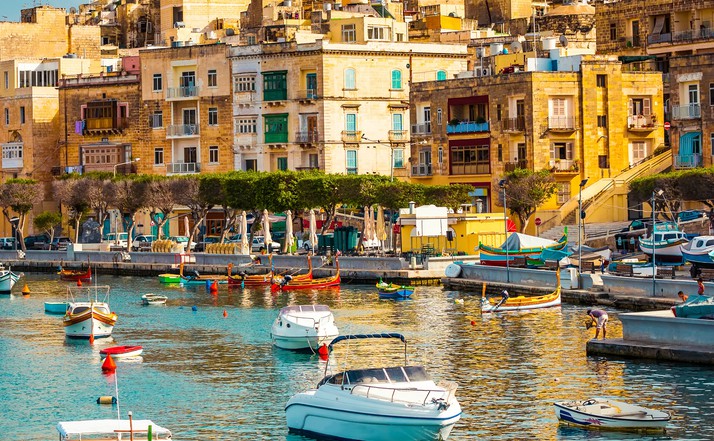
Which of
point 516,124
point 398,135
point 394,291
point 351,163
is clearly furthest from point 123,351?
point 398,135

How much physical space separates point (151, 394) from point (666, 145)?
184ft

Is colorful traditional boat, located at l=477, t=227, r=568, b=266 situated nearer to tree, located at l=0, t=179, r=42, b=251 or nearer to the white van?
the white van

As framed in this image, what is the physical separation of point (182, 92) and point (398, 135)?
18034mm

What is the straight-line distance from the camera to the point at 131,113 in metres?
123

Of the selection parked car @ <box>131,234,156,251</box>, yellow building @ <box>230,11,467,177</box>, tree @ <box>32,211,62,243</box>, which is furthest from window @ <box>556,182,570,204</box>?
tree @ <box>32,211,62,243</box>

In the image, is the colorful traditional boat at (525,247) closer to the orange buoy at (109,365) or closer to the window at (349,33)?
the orange buoy at (109,365)

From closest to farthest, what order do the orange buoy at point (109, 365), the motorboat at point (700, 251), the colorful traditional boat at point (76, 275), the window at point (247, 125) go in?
1. the orange buoy at point (109, 365)
2. the motorboat at point (700, 251)
3. the colorful traditional boat at point (76, 275)
4. the window at point (247, 125)

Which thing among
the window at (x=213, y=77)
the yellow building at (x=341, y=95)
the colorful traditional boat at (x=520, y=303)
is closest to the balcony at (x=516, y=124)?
the yellow building at (x=341, y=95)

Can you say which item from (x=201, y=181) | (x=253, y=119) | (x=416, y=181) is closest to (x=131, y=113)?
(x=253, y=119)

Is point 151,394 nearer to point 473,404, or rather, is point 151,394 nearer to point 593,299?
point 473,404

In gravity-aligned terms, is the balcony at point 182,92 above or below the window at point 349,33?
below

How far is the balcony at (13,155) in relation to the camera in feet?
420

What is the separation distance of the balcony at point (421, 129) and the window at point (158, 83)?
25075 millimetres

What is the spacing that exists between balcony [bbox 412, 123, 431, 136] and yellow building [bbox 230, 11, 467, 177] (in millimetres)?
4736
